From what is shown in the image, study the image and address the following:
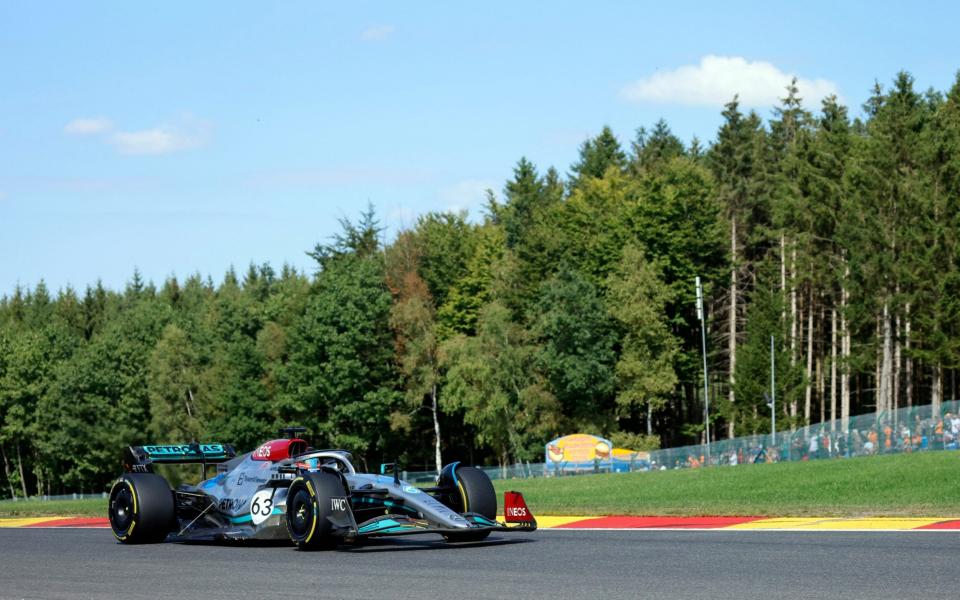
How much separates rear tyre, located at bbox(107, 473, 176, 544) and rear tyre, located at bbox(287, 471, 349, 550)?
2861mm

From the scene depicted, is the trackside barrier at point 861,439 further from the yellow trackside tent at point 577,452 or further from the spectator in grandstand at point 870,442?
the yellow trackside tent at point 577,452

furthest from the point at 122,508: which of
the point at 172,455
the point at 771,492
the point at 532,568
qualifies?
the point at 771,492

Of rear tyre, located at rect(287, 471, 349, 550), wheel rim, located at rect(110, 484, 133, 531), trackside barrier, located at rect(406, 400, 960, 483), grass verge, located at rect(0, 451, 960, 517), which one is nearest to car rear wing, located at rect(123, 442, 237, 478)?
wheel rim, located at rect(110, 484, 133, 531)

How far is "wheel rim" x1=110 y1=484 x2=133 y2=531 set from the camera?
17.9m

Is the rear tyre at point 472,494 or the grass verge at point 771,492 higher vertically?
the rear tyre at point 472,494

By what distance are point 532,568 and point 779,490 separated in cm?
1696

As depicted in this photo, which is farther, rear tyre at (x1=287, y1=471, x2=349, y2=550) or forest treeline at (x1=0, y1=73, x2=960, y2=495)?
forest treeline at (x1=0, y1=73, x2=960, y2=495)

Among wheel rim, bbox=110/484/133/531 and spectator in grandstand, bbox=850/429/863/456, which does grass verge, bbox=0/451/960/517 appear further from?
wheel rim, bbox=110/484/133/531

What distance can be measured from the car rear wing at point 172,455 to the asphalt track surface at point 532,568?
2010 millimetres

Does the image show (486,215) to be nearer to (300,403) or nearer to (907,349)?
(300,403)

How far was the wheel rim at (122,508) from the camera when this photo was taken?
706 inches

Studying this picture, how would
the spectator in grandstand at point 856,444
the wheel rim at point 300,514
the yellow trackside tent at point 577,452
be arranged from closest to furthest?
the wheel rim at point 300,514 → the spectator in grandstand at point 856,444 → the yellow trackside tent at point 577,452

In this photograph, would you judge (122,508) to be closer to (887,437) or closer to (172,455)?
(172,455)

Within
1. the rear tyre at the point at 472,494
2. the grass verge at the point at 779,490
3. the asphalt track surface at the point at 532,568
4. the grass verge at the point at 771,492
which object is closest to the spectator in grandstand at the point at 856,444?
the grass verge at the point at 779,490
